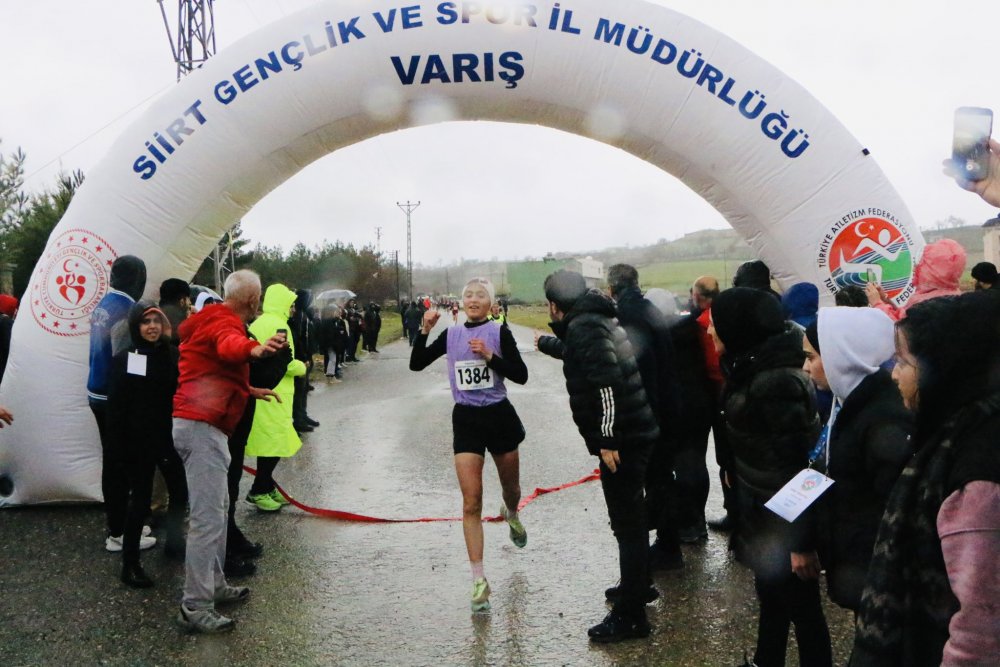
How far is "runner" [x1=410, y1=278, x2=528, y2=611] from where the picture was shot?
434 cm

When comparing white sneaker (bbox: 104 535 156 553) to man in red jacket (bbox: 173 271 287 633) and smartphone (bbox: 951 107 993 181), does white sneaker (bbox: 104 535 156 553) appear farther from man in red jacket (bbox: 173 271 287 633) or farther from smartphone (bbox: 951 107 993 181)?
smartphone (bbox: 951 107 993 181)

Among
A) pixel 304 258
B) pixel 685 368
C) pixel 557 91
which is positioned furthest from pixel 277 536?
pixel 304 258

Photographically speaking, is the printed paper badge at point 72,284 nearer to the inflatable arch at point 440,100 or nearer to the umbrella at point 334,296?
the inflatable arch at point 440,100

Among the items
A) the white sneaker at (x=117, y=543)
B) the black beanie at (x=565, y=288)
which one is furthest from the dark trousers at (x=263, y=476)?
the black beanie at (x=565, y=288)

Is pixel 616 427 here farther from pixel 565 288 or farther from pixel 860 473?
pixel 860 473

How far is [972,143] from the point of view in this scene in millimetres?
2055

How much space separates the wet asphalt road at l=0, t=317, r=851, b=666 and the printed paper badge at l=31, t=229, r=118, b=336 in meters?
1.54

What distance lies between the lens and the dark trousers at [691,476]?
5.25m

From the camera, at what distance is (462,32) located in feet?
20.3

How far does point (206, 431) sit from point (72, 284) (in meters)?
3.03

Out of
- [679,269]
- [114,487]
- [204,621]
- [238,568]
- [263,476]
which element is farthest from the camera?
[679,269]

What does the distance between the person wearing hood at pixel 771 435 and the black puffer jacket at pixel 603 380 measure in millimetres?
780

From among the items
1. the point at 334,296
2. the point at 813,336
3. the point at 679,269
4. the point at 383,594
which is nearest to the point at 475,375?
the point at 383,594

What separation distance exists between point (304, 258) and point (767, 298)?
5859 centimetres
